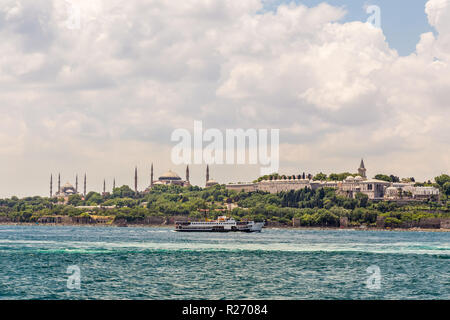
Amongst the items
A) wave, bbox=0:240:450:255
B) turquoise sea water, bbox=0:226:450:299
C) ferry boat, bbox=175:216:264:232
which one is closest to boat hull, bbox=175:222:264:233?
ferry boat, bbox=175:216:264:232

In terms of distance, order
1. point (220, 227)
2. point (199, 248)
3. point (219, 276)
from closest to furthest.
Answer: point (219, 276)
point (199, 248)
point (220, 227)

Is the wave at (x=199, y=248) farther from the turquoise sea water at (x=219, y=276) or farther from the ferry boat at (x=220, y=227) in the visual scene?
the ferry boat at (x=220, y=227)

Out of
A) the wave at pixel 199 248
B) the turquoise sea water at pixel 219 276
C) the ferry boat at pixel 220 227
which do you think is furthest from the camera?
the ferry boat at pixel 220 227

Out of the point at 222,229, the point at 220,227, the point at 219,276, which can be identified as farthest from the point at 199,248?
the point at 220,227

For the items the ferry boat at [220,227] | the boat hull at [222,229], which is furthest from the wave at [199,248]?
the ferry boat at [220,227]

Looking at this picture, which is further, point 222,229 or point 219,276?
point 222,229

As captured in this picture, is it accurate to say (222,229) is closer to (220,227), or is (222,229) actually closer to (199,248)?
(220,227)

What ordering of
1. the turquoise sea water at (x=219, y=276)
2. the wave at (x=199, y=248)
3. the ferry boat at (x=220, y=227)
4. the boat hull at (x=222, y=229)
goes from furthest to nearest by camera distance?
the ferry boat at (x=220, y=227) < the boat hull at (x=222, y=229) < the wave at (x=199, y=248) < the turquoise sea water at (x=219, y=276)

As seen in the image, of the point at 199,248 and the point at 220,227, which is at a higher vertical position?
the point at 220,227

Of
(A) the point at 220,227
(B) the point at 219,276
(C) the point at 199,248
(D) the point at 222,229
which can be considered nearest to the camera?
(B) the point at 219,276

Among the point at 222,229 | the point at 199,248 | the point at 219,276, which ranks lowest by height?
the point at 222,229

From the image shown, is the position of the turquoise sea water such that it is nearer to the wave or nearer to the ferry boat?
the wave
